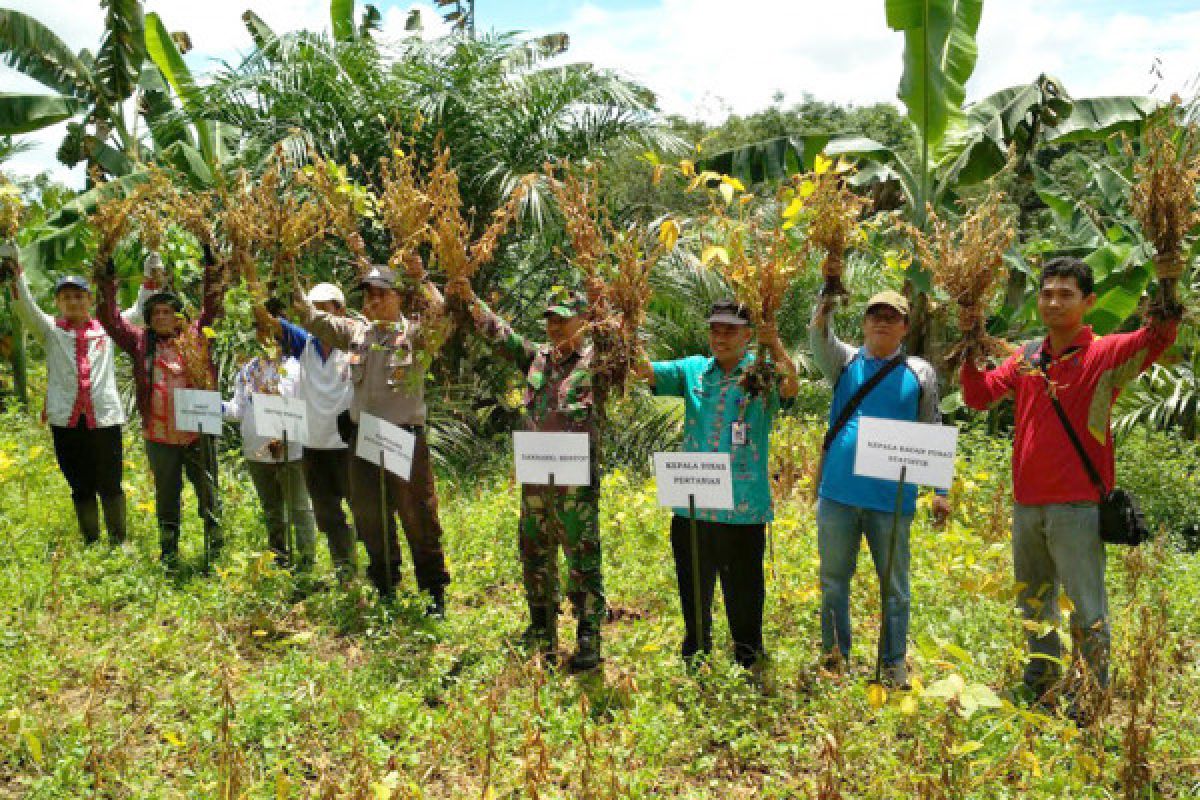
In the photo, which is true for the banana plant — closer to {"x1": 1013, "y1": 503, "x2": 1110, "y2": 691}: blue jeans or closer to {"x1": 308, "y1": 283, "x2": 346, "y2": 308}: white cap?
{"x1": 308, "y1": 283, "x2": 346, "y2": 308}: white cap

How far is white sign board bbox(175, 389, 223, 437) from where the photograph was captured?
4.89 meters

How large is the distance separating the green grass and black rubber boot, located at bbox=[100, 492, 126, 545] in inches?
8.4

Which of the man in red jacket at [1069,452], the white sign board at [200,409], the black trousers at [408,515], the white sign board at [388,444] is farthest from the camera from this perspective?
the white sign board at [200,409]

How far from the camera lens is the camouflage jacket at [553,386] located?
3.95 m

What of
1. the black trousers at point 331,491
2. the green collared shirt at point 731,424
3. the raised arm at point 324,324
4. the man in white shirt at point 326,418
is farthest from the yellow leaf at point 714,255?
the black trousers at point 331,491

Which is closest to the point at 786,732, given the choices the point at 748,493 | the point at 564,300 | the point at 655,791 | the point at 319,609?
the point at 655,791

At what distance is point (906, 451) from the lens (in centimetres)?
339

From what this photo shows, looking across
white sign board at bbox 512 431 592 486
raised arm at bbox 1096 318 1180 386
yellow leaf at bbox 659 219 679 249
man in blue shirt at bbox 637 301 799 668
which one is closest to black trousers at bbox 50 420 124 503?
white sign board at bbox 512 431 592 486

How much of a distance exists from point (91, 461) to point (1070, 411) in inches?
213

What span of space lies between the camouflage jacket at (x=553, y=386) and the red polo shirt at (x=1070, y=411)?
1.59 m

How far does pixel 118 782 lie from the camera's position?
3.13 m

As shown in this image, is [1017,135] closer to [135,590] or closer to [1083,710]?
[1083,710]

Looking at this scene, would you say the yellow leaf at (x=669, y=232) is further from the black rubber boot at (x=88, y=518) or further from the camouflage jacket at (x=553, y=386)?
the black rubber boot at (x=88, y=518)

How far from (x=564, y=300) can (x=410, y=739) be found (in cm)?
191
